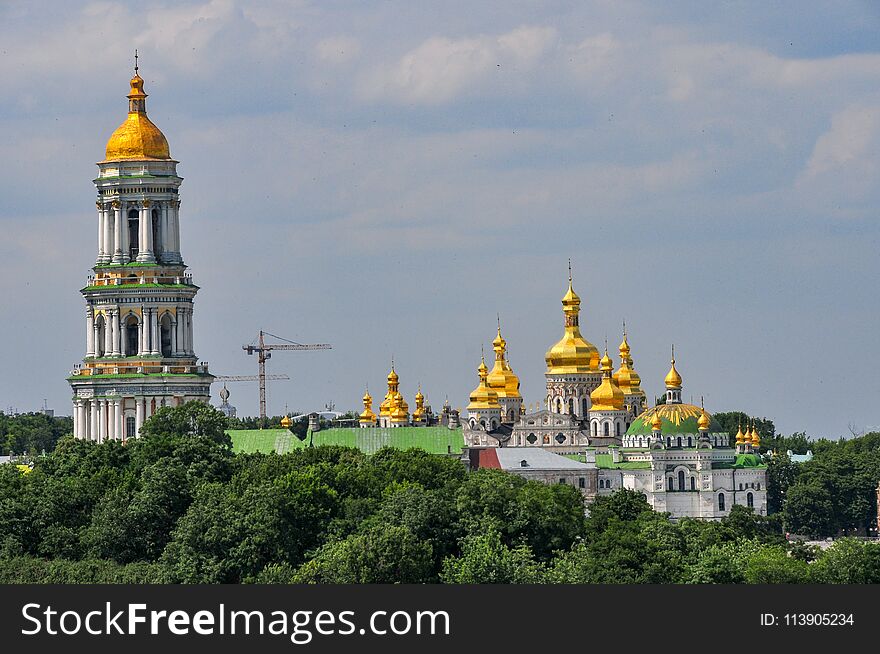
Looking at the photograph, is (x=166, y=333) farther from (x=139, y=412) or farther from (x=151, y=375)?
(x=139, y=412)

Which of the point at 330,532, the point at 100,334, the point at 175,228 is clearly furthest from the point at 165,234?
the point at 330,532

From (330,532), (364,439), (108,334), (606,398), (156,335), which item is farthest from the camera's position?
(606,398)

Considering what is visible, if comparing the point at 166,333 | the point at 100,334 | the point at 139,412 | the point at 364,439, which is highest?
the point at 100,334

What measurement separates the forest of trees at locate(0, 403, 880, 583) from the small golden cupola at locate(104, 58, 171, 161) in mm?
36703

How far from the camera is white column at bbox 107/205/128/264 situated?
15162 cm

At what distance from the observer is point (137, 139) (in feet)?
502

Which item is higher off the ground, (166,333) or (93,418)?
(166,333)

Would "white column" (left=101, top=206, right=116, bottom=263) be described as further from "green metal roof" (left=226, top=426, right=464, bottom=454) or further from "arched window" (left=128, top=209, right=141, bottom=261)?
"green metal roof" (left=226, top=426, right=464, bottom=454)

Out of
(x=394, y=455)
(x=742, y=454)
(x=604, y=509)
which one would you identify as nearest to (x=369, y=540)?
(x=604, y=509)

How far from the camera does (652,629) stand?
65500 millimetres

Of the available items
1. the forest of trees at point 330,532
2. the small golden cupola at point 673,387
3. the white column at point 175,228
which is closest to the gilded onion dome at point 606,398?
the small golden cupola at point 673,387

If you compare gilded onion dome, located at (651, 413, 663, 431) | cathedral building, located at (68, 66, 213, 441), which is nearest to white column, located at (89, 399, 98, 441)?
cathedral building, located at (68, 66, 213, 441)

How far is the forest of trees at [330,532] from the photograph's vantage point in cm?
8975

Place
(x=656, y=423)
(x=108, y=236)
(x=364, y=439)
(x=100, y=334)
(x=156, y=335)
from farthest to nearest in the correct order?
(x=656, y=423) < (x=364, y=439) < (x=100, y=334) < (x=108, y=236) < (x=156, y=335)
